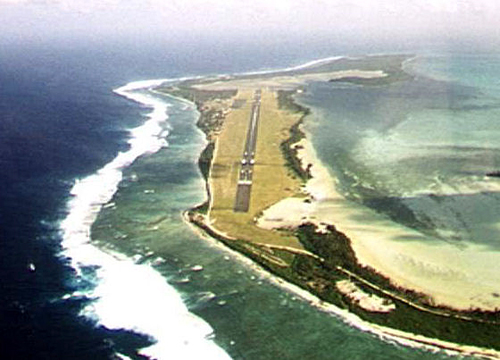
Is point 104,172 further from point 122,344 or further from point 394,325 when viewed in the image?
point 394,325

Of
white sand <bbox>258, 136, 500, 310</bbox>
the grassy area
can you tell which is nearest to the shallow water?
the grassy area

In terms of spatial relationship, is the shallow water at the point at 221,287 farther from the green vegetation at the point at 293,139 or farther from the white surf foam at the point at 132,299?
the green vegetation at the point at 293,139

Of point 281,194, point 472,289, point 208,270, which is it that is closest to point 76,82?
point 281,194

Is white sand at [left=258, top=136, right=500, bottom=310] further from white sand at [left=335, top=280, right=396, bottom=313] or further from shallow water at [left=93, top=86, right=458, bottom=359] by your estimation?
shallow water at [left=93, top=86, right=458, bottom=359]

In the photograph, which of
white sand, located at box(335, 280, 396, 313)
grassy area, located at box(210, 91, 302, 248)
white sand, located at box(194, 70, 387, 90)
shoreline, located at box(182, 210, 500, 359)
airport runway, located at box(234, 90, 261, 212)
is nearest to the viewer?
shoreline, located at box(182, 210, 500, 359)

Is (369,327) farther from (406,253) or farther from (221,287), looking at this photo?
(406,253)

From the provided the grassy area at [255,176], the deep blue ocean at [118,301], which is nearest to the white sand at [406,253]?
the grassy area at [255,176]
